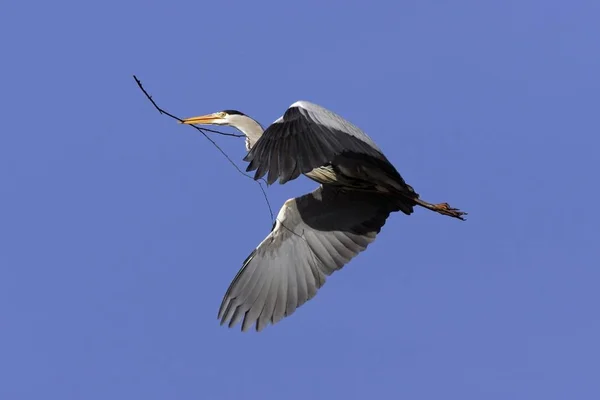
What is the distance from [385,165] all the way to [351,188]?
2.36ft

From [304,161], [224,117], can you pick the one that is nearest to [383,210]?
[224,117]

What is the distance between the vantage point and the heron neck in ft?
35.0

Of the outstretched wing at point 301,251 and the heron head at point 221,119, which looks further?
the heron head at point 221,119

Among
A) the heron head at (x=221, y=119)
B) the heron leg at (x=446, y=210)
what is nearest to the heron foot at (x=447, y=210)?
the heron leg at (x=446, y=210)

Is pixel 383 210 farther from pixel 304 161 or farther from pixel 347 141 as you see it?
pixel 304 161

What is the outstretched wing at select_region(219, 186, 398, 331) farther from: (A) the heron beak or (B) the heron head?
(A) the heron beak

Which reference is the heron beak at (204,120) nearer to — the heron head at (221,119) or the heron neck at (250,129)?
the heron head at (221,119)

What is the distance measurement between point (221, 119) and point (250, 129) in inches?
17.6

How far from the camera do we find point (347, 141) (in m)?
8.96

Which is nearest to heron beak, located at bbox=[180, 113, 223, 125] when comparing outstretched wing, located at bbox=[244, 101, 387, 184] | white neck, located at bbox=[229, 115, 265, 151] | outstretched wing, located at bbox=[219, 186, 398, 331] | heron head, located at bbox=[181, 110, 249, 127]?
heron head, located at bbox=[181, 110, 249, 127]

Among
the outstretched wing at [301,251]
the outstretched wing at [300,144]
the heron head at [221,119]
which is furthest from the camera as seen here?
the heron head at [221,119]

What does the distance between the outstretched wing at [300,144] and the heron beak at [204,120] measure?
6.75 ft

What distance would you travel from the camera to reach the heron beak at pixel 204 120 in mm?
11180

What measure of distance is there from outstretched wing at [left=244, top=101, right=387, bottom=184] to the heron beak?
2058 millimetres
